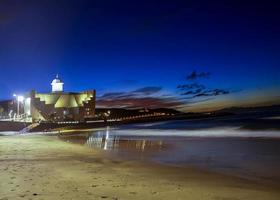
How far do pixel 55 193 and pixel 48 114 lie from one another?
8917cm

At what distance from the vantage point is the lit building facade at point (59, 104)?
315ft

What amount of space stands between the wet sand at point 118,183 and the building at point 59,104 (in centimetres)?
8031

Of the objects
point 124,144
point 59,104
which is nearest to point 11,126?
point 124,144

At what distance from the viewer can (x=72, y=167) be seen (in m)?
14.9

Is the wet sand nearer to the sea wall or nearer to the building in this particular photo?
the sea wall

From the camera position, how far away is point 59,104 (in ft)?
337

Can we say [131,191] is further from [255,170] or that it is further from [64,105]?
[64,105]

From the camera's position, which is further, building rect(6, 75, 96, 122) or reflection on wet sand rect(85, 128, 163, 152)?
building rect(6, 75, 96, 122)

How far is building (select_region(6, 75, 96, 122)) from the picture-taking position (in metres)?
96.1

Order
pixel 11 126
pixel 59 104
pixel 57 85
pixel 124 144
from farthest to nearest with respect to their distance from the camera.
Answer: pixel 57 85, pixel 59 104, pixel 11 126, pixel 124 144

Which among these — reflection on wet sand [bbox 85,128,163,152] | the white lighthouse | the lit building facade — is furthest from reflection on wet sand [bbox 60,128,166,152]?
the white lighthouse

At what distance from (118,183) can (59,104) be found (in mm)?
93191

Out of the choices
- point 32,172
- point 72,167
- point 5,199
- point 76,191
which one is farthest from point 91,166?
point 5,199

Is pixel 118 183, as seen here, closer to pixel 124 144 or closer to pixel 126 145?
pixel 126 145
